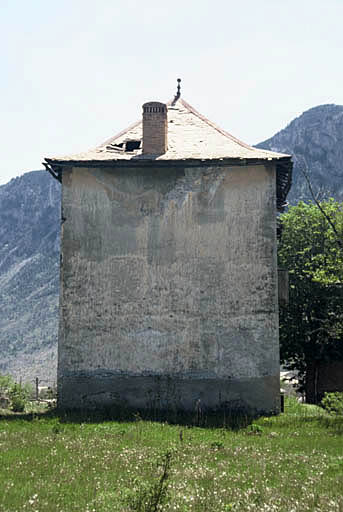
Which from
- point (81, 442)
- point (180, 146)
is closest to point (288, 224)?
point (180, 146)

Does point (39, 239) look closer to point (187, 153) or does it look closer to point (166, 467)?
point (187, 153)

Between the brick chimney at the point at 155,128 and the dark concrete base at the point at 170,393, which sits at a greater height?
Result: the brick chimney at the point at 155,128

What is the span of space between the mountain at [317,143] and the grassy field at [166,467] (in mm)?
75480

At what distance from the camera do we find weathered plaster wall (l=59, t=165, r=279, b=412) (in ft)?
54.2

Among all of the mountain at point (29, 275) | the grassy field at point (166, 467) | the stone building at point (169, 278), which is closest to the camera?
the grassy field at point (166, 467)

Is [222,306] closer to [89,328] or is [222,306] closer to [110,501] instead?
[89,328]

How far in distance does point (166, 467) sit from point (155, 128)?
1301cm

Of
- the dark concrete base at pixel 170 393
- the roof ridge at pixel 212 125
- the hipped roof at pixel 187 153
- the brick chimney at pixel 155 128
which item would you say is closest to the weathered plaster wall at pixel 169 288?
the dark concrete base at pixel 170 393

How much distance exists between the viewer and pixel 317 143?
359 feet

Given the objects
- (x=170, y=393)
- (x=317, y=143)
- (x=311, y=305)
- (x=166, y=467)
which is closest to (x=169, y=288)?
(x=170, y=393)

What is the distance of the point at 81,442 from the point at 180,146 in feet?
33.4

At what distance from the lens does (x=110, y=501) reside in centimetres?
718

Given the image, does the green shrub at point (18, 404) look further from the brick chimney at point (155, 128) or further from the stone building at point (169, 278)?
the brick chimney at point (155, 128)

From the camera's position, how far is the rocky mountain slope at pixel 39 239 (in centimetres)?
8000
